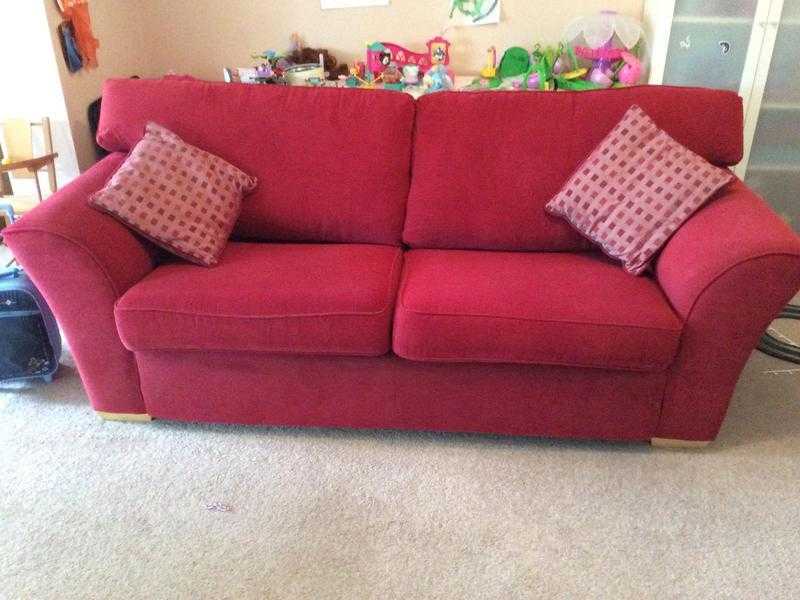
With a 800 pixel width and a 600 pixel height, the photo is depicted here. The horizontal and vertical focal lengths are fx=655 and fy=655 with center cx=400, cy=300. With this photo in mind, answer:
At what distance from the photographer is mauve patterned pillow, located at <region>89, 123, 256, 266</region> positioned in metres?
1.81

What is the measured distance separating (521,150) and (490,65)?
1.39m

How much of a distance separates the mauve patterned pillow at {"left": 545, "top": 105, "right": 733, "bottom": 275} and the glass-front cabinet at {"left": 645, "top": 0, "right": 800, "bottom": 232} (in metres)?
1.35

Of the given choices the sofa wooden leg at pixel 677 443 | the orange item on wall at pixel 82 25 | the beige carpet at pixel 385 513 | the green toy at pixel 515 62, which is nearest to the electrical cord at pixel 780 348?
the beige carpet at pixel 385 513

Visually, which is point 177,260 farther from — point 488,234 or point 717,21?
point 717,21

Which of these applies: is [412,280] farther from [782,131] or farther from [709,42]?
[782,131]

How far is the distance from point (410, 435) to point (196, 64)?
2578 mm

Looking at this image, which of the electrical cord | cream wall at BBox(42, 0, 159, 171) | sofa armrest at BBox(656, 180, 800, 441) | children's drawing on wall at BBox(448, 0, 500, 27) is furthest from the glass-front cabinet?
cream wall at BBox(42, 0, 159, 171)

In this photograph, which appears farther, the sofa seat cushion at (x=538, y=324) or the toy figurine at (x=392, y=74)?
the toy figurine at (x=392, y=74)

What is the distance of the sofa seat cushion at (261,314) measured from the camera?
168 cm

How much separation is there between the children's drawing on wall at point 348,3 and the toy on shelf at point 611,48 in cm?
98

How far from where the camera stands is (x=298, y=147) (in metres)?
2.08

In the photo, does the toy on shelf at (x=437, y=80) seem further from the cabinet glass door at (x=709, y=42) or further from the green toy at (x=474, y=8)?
the cabinet glass door at (x=709, y=42)

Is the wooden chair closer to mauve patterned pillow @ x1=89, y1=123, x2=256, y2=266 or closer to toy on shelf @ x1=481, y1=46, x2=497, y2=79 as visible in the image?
mauve patterned pillow @ x1=89, y1=123, x2=256, y2=266

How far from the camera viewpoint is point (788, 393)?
6.79 feet
